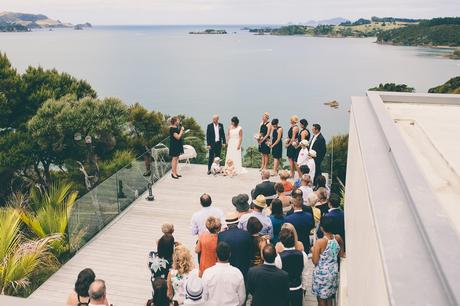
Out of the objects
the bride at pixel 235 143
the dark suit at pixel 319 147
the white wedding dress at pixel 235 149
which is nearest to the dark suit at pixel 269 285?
the dark suit at pixel 319 147

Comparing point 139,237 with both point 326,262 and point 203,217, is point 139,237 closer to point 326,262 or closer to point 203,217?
point 203,217

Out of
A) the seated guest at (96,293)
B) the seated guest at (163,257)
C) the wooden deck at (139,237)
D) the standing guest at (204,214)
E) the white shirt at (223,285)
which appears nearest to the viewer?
the seated guest at (96,293)

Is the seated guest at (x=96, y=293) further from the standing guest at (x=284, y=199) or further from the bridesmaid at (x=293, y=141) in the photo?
the bridesmaid at (x=293, y=141)

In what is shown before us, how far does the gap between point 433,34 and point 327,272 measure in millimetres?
144943

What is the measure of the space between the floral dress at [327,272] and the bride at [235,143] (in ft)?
19.9

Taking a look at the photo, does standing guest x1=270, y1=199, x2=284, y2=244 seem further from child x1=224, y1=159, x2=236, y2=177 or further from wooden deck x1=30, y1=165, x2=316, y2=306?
child x1=224, y1=159, x2=236, y2=177

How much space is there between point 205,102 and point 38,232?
57905 millimetres

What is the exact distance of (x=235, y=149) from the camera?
12.4m

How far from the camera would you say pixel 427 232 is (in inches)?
93.6

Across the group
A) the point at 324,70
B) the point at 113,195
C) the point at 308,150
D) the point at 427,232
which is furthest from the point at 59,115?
the point at 324,70

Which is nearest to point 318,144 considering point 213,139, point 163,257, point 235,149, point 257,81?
point 235,149

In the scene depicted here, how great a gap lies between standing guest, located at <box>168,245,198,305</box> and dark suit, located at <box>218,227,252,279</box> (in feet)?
2.06

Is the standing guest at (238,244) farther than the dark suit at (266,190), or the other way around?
the dark suit at (266,190)

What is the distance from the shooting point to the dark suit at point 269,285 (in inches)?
191
